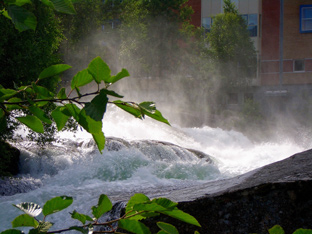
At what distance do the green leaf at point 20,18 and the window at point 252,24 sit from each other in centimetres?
2563

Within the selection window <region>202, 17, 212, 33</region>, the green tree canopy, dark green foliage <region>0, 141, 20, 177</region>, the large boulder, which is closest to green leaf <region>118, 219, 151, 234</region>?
the large boulder

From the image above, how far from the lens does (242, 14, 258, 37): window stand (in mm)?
25250

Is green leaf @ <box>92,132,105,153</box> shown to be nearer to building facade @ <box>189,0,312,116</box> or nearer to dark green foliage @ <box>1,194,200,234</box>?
dark green foliage @ <box>1,194,200,234</box>

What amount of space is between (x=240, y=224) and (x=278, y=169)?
2.26 ft

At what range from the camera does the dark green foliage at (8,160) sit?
7.87m

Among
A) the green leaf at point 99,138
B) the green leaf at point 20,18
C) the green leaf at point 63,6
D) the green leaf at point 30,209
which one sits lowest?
the green leaf at point 30,209

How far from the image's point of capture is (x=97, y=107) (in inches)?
28.7

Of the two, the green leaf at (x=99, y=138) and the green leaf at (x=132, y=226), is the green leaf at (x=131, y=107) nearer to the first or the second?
the green leaf at (x=99, y=138)

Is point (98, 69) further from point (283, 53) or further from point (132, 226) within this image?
point (283, 53)

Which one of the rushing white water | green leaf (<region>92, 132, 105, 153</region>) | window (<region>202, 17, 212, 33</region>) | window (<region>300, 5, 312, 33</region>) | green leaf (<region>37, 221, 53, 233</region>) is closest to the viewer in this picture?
green leaf (<region>37, 221, 53, 233</region>)

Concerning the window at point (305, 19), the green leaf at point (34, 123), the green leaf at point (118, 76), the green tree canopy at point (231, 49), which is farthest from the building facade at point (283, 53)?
the green leaf at point (118, 76)

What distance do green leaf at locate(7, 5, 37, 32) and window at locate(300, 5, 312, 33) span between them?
25054 mm

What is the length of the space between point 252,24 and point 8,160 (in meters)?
20.4

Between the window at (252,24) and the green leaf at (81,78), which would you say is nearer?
the green leaf at (81,78)
